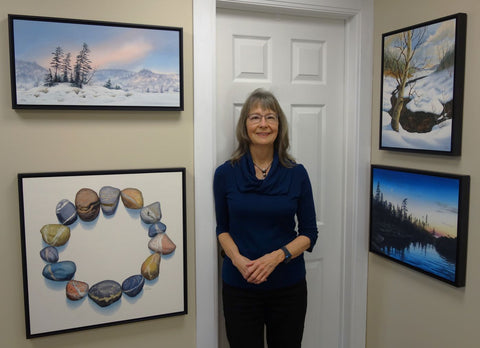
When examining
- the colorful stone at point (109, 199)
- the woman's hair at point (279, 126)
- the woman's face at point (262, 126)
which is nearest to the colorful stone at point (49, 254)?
the colorful stone at point (109, 199)

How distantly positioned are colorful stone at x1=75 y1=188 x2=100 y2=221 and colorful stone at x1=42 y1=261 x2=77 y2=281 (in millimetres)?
181

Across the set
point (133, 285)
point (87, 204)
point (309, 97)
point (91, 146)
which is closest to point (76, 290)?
point (133, 285)

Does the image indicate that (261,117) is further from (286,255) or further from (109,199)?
(109,199)

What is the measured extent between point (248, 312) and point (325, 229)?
649 millimetres

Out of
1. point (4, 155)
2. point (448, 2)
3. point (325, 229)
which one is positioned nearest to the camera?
point (4, 155)

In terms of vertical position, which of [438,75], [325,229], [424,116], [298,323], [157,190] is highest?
[438,75]

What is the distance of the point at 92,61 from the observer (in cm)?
158

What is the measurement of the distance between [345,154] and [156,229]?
0.99 meters

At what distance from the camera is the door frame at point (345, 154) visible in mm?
1753

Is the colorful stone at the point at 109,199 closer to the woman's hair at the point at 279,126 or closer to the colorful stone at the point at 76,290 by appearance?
the colorful stone at the point at 76,290

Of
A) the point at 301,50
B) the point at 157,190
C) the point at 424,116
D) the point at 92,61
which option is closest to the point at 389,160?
the point at 424,116

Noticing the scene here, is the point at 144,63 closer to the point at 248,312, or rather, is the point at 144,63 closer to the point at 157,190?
the point at 157,190

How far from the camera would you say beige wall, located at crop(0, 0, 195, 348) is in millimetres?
1528

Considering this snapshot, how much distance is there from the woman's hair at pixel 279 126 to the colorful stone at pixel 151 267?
496 millimetres
